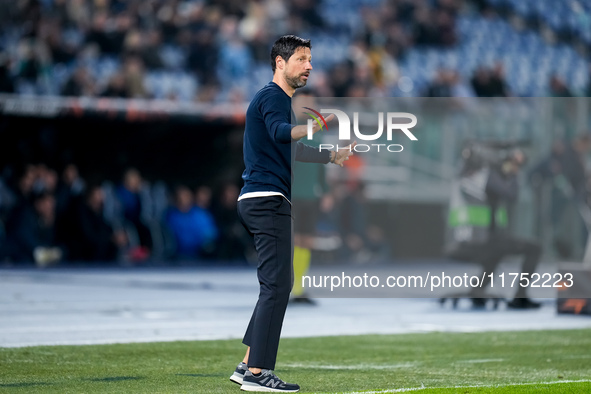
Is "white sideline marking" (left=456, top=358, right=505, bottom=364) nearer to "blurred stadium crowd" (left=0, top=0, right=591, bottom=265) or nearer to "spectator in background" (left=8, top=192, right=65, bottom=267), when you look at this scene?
"blurred stadium crowd" (left=0, top=0, right=591, bottom=265)

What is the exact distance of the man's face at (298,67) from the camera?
5.89 meters

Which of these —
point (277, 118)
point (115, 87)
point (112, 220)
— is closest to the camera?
point (277, 118)

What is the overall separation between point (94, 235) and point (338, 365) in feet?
39.5

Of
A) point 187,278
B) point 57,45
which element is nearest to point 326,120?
point 187,278

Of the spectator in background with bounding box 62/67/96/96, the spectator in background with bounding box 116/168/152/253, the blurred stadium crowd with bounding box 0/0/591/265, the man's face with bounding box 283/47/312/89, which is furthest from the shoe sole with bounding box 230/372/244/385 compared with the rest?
the spectator in background with bounding box 116/168/152/253

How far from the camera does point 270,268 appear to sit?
5820 mm

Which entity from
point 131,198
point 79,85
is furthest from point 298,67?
point 131,198

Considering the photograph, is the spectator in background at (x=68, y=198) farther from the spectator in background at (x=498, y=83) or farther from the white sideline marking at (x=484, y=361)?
the white sideline marking at (x=484, y=361)

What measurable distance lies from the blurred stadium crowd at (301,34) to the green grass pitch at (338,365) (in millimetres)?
9747

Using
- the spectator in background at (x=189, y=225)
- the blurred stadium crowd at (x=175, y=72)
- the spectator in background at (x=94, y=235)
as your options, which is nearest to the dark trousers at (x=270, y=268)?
the blurred stadium crowd at (x=175, y=72)

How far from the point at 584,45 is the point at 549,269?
20.4 m

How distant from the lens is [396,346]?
8977 mm

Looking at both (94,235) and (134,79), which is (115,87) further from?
(94,235)

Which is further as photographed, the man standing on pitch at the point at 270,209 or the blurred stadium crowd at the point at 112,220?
the blurred stadium crowd at the point at 112,220
